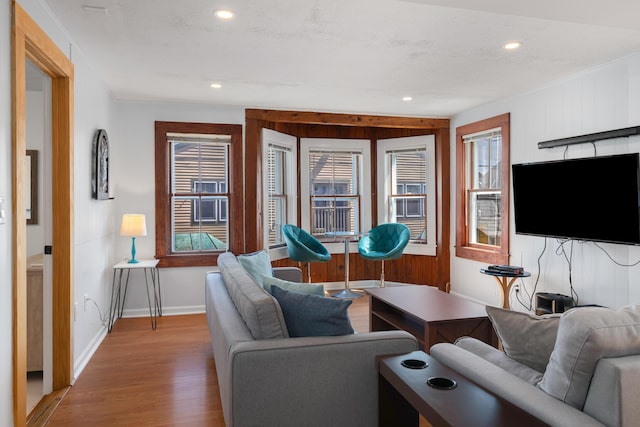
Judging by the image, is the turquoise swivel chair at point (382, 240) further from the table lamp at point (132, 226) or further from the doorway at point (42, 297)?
the doorway at point (42, 297)

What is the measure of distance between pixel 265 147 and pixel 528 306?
3.62m

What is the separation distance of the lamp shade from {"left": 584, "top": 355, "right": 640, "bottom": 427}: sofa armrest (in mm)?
4200

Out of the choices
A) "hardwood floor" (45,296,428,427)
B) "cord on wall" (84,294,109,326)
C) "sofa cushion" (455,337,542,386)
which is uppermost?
"sofa cushion" (455,337,542,386)

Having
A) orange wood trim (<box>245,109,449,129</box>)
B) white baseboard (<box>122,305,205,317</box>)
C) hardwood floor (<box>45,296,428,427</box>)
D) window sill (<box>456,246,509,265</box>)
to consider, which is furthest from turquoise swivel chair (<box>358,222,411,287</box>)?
white baseboard (<box>122,305,205,317</box>)

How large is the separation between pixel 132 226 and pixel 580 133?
4480mm

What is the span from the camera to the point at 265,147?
5.70 m

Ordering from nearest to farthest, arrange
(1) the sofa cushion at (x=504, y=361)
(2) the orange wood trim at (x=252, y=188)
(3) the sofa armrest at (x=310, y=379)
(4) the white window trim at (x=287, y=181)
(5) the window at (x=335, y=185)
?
(1) the sofa cushion at (x=504, y=361)
(3) the sofa armrest at (x=310, y=379)
(2) the orange wood trim at (x=252, y=188)
(4) the white window trim at (x=287, y=181)
(5) the window at (x=335, y=185)

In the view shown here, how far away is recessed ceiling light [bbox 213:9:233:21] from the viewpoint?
279cm

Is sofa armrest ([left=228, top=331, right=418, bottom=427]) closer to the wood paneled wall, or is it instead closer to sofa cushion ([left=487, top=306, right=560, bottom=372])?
sofa cushion ([left=487, top=306, right=560, bottom=372])

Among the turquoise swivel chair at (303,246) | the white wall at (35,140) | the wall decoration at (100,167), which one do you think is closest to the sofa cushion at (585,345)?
A: the wall decoration at (100,167)

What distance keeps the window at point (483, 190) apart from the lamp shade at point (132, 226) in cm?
398

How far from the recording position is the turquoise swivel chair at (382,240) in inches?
240

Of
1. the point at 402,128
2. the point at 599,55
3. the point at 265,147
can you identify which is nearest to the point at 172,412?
the point at 265,147

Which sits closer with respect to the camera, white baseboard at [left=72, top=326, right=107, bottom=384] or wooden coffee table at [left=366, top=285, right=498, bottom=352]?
wooden coffee table at [left=366, top=285, right=498, bottom=352]
